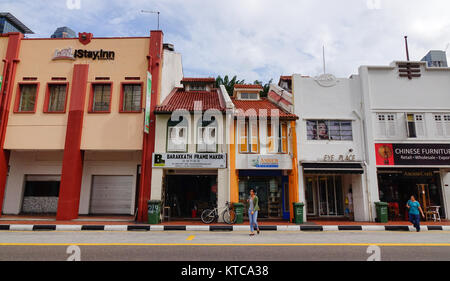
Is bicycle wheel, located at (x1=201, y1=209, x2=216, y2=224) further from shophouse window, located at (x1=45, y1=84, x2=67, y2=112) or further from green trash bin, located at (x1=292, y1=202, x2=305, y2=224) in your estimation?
shophouse window, located at (x1=45, y1=84, x2=67, y2=112)

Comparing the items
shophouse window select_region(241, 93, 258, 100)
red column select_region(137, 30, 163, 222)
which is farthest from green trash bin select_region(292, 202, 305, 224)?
shophouse window select_region(241, 93, 258, 100)

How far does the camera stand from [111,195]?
1697cm

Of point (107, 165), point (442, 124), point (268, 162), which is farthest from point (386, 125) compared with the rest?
point (107, 165)

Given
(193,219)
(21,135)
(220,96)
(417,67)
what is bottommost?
(193,219)

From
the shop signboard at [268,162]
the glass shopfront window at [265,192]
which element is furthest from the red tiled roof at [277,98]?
the glass shopfront window at [265,192]

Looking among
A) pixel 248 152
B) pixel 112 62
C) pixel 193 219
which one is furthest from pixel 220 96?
pixel 193 219

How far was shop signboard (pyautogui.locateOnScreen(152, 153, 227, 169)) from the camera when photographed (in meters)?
14.9

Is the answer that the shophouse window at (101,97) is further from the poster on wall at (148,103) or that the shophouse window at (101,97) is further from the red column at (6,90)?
the red column at (6,90)

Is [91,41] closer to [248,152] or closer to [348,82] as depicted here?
[248,152]

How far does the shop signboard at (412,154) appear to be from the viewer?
50.3ft

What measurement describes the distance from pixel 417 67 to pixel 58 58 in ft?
70.6

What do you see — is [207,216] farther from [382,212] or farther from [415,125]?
[415,125]

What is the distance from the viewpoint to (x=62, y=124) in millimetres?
15344
